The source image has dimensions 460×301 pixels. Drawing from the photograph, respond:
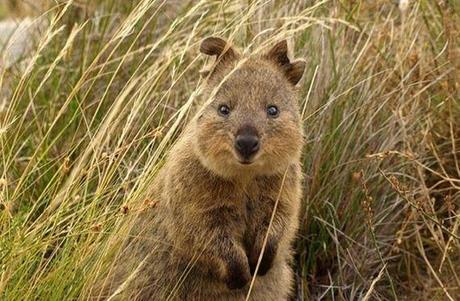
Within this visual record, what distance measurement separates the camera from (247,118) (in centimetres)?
457

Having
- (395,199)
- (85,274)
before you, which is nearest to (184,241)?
(85,274)

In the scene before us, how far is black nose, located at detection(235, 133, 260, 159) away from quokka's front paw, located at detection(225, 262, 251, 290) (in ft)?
2.11

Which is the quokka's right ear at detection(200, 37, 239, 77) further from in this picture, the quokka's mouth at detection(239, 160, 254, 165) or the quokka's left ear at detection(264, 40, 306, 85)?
the quokka's mouth at detection(239, 160, 254, 165)

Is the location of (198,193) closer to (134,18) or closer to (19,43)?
(134,18)

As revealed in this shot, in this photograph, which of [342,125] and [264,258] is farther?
[342,125]

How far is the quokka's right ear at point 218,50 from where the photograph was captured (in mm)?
4789

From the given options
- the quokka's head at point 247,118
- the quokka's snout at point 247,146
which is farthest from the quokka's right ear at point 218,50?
the quokka's snout at point 247,146

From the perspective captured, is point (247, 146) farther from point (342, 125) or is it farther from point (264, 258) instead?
point (342, 125)

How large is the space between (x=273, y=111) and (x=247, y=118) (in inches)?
7.0

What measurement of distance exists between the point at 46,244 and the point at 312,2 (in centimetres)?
281

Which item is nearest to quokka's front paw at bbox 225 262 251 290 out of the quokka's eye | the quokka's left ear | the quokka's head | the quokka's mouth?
the quokka's head

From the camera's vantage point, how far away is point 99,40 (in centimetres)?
659

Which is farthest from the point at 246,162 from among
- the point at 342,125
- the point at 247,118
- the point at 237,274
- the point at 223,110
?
the point at 342,125

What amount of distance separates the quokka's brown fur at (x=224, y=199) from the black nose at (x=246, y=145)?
103mm
